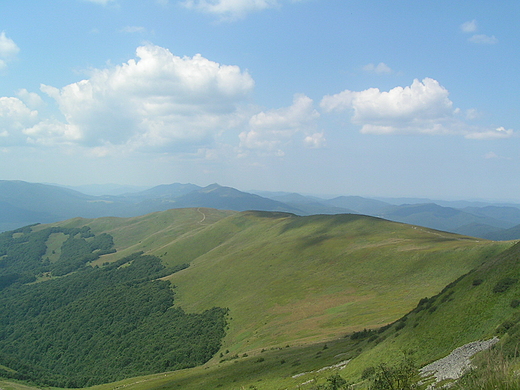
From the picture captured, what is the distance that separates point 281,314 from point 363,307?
71.3 feet

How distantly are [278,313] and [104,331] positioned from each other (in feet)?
318

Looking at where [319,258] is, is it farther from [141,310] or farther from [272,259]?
[141,310]

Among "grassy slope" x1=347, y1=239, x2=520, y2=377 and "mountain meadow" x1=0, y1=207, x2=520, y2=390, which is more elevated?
"grassy slope" x1=347, y1=239, x2=520, y2=377

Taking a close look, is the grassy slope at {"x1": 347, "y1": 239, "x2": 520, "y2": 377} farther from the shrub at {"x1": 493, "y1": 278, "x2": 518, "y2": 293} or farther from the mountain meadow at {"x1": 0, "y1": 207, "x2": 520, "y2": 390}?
the shrub at {"x1": 493, "y1": 278, "x2": 518, "y2": 293}

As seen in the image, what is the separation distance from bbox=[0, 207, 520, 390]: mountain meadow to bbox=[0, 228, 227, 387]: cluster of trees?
2.11 ft

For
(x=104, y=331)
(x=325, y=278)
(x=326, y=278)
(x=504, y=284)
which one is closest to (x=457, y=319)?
(x=504, y=284)

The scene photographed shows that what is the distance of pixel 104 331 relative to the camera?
131750 mm

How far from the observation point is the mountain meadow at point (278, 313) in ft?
83.1

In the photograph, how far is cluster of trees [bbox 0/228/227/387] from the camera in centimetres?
8862

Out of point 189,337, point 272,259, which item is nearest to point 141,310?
point 189,337

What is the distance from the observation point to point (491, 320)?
2152 cm

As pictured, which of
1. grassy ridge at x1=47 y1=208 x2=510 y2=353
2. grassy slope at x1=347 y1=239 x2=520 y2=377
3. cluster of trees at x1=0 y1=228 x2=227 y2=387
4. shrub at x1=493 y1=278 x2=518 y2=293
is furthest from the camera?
cluster of trees at x1=0 y1=228 x2=227 y2=387

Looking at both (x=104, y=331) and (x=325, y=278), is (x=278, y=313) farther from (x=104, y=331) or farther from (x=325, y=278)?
(x=104, y=331)

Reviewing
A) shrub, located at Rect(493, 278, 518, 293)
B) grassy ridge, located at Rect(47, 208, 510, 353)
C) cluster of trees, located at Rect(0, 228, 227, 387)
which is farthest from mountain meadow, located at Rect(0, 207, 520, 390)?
cluster of trees, located at Rect(0, 228, 227, 387)
